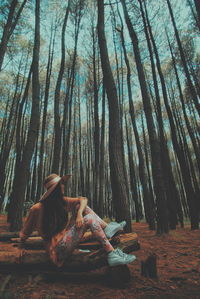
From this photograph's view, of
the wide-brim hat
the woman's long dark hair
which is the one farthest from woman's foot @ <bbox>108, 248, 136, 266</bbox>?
the wide-brim hat

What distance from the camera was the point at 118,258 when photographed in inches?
66.7

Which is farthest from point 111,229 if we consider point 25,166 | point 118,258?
point 25,166

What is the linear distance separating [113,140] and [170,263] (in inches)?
90.2

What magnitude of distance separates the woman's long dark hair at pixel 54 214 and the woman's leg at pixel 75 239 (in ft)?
0.65

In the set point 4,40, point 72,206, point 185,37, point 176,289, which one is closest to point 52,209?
point 72,206

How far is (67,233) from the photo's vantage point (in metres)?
1.86

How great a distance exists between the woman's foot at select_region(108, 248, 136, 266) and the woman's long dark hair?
661 mm

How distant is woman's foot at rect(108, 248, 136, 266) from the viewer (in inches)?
65.4

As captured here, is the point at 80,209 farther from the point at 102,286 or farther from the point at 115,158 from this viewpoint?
the point at 115,158

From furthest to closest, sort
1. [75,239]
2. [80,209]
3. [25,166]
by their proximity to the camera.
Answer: [25,166], [80,209], [75,239]

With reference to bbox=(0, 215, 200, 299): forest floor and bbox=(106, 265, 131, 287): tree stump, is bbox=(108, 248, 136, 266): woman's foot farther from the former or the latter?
bbox=(0, 215, 200, 299): forest floor

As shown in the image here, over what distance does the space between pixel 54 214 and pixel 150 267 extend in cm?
123

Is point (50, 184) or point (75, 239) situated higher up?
point (50, 184)

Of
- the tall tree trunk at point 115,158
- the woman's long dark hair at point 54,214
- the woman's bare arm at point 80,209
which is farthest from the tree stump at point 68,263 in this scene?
the tall tree trunk at point 115,158
